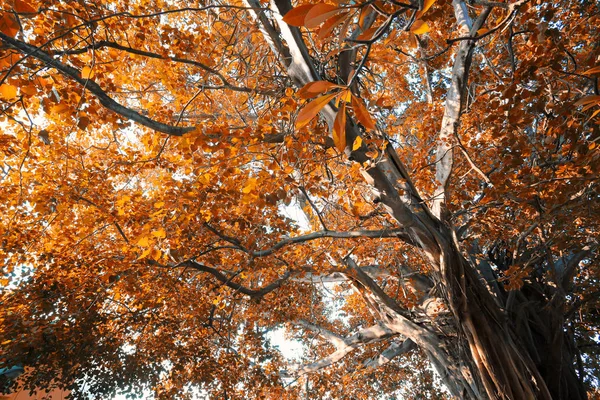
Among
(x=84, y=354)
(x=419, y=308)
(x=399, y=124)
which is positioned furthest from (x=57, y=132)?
(x=419, y=308)

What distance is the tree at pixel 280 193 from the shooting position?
221 centimetres

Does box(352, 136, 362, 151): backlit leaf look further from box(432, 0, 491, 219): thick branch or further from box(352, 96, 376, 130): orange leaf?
box(352, 96, 376, 130): orange leaf

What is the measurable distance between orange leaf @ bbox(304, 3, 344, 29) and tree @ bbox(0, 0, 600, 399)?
0.38ft

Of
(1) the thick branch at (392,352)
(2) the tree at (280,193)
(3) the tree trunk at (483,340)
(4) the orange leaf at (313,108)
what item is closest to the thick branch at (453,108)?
(2) the tree at (280,193)

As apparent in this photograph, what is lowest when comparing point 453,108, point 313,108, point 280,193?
point 313,108

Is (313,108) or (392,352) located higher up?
(392,352)

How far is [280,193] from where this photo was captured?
219cm

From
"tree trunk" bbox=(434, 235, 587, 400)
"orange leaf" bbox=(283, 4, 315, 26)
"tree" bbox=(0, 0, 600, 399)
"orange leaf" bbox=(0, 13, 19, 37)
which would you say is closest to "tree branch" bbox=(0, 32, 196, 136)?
"tree" bbox=(0, 0, 600, 399)

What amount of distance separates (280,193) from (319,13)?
167 centimetres

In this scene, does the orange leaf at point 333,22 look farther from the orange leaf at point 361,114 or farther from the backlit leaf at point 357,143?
the backlit leaf at point 357,143

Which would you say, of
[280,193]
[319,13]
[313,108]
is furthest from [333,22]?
[280,193]

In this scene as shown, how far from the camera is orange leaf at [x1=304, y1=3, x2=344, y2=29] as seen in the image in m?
0.54

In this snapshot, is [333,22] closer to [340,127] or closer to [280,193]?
[340,127]

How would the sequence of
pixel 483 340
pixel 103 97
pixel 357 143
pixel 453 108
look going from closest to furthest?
pixel 357 143 → pixel 103 97 → pixel 453 108 → pixel 483 340
